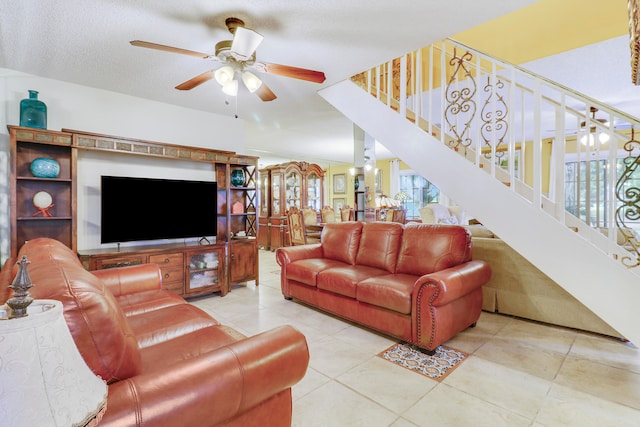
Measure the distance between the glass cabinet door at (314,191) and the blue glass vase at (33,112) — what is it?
5395mm

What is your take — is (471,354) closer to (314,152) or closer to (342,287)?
(342,287)

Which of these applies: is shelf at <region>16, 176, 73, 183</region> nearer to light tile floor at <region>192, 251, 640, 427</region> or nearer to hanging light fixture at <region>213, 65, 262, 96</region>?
hanging light fixture at <region>213, 65, 262, 96</region>

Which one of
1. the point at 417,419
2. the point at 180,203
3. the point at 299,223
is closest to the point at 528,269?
the point at 417,419

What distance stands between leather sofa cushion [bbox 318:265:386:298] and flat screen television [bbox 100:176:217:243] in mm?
1781

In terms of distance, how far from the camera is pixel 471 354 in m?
2.30

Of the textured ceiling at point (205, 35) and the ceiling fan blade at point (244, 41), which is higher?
the textured ceiling at point (205, 35)

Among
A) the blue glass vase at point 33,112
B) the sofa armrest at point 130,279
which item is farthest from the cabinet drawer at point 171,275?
the blue glass vase at point 33,112

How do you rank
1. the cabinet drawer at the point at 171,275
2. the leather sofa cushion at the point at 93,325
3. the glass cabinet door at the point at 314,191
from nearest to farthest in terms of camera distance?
the leather sofa cushion at the point at 93,325 < the cabinet drawer at the point at 171,275 < the glass cabinet door at the point at 314,191

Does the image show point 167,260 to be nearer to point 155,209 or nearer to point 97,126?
point 155,209

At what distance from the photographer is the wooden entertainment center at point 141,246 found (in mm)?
2916

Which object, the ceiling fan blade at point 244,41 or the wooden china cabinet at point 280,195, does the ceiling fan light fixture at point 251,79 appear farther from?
the wooden china cabinet at point 280,195

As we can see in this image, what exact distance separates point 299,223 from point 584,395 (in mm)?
3896

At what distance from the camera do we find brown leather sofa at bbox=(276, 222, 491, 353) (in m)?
2.27

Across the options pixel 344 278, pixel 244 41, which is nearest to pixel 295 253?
pixel 344 278
